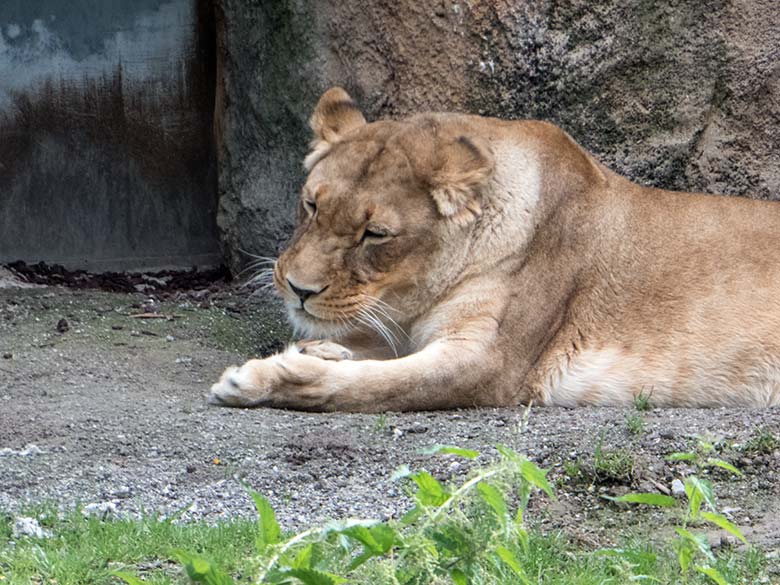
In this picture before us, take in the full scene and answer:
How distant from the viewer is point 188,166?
8453mm

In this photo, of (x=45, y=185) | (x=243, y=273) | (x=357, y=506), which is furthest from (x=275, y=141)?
(x=357, y=506)

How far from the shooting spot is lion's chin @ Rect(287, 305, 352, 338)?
19.7 feet

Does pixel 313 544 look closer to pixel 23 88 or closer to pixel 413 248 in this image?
pixel 413 248

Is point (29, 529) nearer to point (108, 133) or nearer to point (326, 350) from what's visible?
point (326, 350)

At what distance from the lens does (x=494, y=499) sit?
9.05ft

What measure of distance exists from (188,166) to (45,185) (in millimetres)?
836

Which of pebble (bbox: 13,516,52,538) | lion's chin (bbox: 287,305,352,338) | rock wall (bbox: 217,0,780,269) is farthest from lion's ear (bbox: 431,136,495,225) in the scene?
pebble (bbox: 13,516,52,538)

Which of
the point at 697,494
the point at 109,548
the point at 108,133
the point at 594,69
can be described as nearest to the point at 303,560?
the point at 697,494

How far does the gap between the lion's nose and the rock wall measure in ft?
5.58

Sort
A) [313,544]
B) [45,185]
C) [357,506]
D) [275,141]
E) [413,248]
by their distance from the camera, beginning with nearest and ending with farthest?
[313,544], [357,506], [413,248], [275,141], [45,185]

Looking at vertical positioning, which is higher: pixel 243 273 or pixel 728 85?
pixel 728 85

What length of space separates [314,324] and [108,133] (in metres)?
2.84

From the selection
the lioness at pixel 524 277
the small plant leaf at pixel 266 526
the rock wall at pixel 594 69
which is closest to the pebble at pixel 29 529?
the small plant leaf at pixel 266 526

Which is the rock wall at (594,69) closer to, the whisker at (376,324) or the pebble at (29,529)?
the whisker at (376,324)
